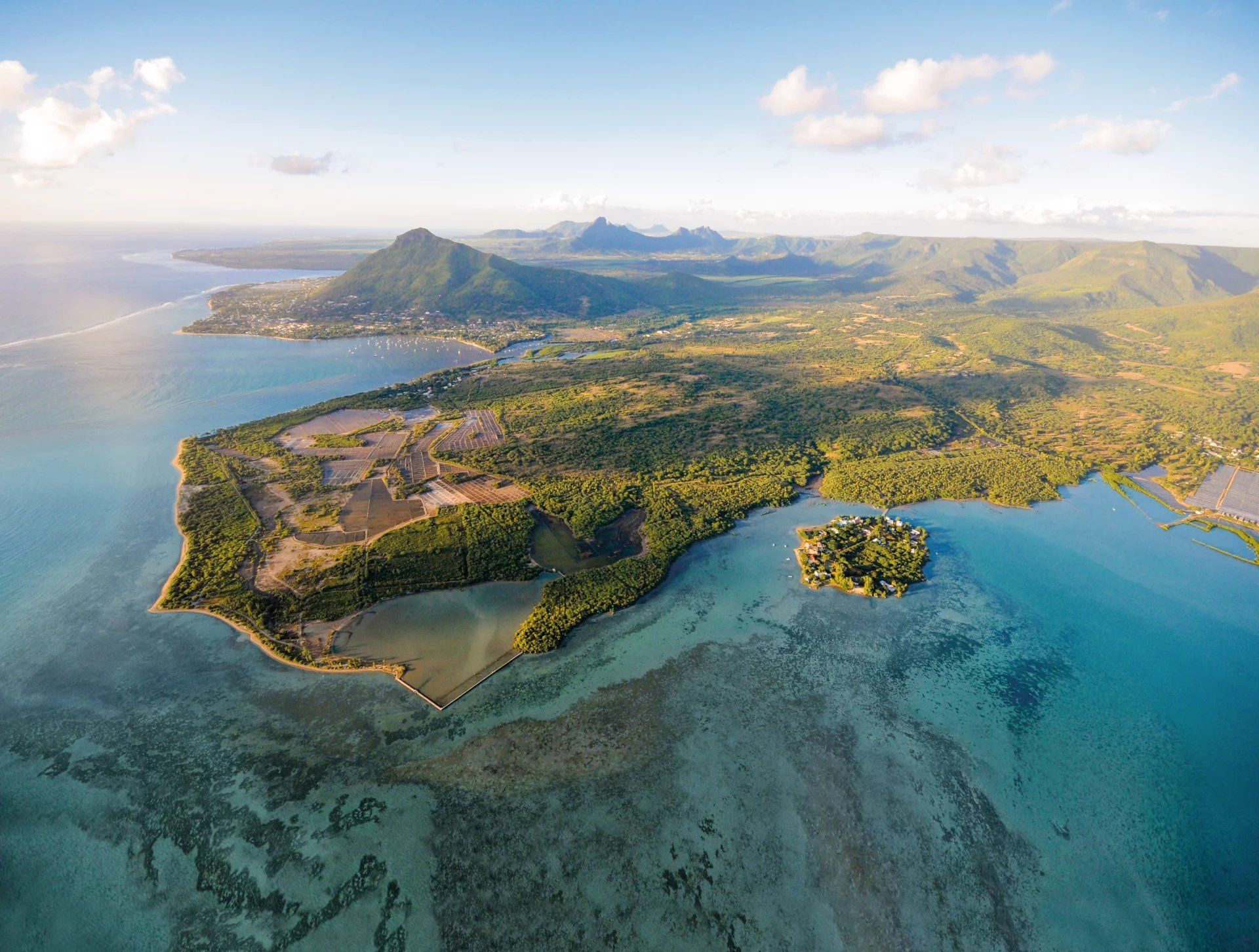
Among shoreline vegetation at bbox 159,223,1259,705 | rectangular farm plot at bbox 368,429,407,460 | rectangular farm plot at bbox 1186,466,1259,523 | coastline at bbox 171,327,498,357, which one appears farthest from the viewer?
coastline at bbox 171,327,498,357

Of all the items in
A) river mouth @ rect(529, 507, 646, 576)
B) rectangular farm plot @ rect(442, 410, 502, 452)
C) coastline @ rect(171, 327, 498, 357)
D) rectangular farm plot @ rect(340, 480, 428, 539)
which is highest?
coastline @ rect(171, 327, 498, 357)

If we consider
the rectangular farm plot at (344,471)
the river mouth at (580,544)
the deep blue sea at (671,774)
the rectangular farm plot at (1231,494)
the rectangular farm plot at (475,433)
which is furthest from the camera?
the rectangular farm plot at (475,433)

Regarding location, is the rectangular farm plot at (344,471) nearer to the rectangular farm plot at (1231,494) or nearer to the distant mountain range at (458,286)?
the rectangular farm plot at (1231,494)

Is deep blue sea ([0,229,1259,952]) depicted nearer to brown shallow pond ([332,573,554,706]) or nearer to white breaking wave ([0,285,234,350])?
brown shallow pond ([332,573,554,706])

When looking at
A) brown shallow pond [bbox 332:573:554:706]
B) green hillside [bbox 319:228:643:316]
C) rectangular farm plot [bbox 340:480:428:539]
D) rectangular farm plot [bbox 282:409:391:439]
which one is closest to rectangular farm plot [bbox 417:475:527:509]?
rectangular farm plot [bbox 340:480:428:539]

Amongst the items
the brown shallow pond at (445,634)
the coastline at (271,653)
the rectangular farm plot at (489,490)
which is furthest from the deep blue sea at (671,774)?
the rectangular farm plot at (489,490)

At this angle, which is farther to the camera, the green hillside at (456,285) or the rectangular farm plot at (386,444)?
the green hillside at (456,285)
